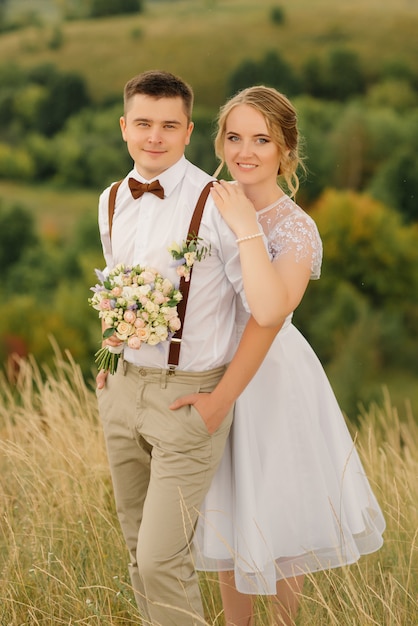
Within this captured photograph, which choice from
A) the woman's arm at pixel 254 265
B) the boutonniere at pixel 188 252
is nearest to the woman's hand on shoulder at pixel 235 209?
the woman's arm at pixel 254 265

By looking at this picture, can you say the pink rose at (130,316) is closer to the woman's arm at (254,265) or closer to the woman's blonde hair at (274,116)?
the woman's arm at (254,265)

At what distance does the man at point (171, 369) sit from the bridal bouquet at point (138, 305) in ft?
0.20

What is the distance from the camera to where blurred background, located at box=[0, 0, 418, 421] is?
23266mm

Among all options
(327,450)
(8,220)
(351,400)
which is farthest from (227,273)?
(8,220)

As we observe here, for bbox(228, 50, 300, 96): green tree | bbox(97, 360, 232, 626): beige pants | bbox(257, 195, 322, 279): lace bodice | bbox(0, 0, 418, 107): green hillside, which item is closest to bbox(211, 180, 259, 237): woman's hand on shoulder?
bbox(257, 195, 322, 279): lace bodice

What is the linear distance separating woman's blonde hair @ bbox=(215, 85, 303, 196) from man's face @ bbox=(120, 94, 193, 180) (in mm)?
272

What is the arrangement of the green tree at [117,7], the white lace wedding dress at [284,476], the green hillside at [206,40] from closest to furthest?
the white lace wedding dress at [284,476] → the green hillside at [206,40] → the green tree at [117,7]

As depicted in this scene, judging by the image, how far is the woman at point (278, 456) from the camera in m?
2.72

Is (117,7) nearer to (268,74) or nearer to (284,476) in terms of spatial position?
(268,74)

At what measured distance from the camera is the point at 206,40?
29094 millimetres

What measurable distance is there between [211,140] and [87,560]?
19.5 metres

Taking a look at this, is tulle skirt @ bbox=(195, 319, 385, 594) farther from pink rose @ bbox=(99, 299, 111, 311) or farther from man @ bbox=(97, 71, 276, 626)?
pink rose @ bbox=(99, 299, 111, 311)

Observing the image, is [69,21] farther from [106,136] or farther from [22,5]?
[106,136]

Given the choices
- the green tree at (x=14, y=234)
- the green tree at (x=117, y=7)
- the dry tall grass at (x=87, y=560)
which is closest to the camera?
the dry tall grass at (x=87, y=560)
